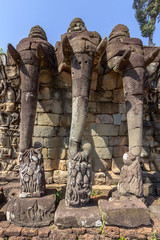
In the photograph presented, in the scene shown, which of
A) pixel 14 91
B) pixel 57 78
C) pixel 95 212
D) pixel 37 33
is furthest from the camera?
pixel 14 91

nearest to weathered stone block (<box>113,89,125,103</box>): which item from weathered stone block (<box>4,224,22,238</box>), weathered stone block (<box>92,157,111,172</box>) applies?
weathered stone block (<box>92,157,111,172</box>)

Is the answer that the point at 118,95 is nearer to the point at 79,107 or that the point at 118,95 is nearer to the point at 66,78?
the point at 66,78

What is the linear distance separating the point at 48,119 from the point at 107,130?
204cm

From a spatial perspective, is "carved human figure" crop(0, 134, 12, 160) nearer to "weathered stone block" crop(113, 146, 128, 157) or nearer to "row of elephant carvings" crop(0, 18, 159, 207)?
"row of elephant carvings" crop(0, 18, 159, 207)

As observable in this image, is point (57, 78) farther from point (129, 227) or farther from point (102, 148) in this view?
point (129, 227)

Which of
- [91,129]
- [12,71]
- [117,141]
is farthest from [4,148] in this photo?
[117,141]

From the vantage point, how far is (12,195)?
3273mm

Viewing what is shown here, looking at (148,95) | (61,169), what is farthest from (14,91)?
(148,95)

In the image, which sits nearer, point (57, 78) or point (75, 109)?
point (75, 109)

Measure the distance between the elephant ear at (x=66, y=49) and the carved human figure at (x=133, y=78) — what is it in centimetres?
126

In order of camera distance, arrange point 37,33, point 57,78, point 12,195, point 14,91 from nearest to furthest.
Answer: point 12,195 < point 37,33 < point 57,78 < point 14,91

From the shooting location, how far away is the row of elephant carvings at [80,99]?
304 centimetres

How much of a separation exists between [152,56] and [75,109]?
95.1 inches

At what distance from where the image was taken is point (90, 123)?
4.70m
